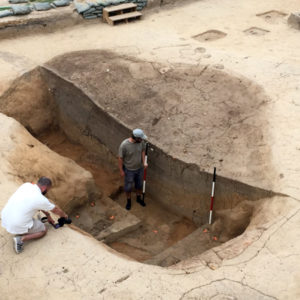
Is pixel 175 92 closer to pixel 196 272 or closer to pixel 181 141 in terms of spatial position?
pixel 181 141

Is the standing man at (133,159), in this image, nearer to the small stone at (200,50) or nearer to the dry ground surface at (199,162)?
the dry ground surface at (199,162)

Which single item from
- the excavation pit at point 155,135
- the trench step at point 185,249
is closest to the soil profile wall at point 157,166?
the excavation pit at point 155,135

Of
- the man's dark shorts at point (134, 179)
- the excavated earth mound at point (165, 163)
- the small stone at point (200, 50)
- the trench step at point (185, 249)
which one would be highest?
the small stone at point (200, 50)

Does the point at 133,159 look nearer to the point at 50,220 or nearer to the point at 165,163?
the point at 165,163

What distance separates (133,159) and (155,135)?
695 mm

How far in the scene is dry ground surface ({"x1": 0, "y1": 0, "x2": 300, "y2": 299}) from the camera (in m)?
4.55

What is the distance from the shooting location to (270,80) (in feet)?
27.4

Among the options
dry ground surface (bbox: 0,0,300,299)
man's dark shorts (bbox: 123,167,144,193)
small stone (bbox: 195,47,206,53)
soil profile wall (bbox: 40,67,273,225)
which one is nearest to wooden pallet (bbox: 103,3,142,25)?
dry ground surface (bbox: 0,0,300,299)

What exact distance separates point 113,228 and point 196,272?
98.3 inches

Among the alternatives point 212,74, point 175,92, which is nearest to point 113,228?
point 175,92

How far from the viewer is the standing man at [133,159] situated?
6729 mm

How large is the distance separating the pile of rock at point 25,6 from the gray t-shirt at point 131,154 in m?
6.08

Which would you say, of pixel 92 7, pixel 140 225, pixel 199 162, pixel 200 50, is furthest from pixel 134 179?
pixel 92 7

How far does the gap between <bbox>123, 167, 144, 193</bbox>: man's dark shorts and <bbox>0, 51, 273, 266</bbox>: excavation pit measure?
0.76 feet
